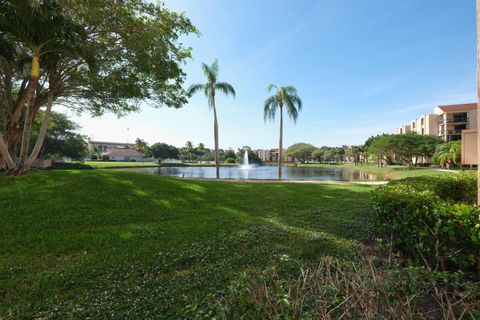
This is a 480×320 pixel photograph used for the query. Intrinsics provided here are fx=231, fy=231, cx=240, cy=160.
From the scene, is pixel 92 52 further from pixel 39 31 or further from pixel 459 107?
pixel 459 107

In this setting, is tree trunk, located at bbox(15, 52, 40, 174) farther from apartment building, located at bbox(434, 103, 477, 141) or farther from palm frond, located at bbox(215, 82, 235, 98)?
apartment building, located at bbox(434, 103, 477, 141)

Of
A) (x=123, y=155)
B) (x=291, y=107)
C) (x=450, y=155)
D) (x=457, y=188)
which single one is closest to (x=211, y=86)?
(x=291, y=107)

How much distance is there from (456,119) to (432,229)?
2799 inches

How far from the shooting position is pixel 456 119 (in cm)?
5428

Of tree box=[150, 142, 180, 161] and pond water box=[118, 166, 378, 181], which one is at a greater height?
tree box=[150, 142, 180, 161]

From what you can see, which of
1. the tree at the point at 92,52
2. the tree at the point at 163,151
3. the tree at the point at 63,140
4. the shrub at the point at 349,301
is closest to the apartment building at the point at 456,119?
the tree at the point at 92,52

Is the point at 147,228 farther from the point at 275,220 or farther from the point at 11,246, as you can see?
the point at 275,220

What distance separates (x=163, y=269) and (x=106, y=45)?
425 inches

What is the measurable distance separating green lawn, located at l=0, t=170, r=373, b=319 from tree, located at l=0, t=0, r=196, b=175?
4922 millimetres

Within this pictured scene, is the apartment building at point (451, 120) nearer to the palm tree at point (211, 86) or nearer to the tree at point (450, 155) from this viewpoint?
the tree at point (450, 155)

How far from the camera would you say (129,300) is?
2.82m

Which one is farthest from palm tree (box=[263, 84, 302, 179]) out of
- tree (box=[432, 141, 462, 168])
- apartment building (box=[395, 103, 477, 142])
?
apartment building (box=[395, 103, 477, 142])

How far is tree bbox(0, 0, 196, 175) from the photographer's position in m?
8.16

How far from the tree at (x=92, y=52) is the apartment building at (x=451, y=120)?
6134 cm
